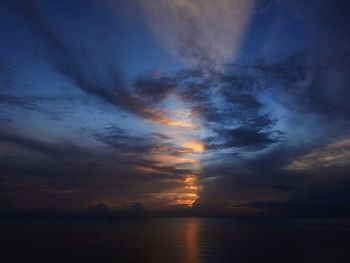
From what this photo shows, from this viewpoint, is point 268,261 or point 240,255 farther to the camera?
point 240,255

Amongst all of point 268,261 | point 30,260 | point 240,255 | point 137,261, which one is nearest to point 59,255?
point 30,260

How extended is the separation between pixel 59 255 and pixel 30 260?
846 centimetres

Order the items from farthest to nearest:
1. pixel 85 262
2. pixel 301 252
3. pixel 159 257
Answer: pixel 301 252 → pixel 159 257 → pixel 85 262

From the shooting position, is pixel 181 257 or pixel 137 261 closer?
pixel 137 261

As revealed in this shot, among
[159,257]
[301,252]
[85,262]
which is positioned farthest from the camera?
[301,252]

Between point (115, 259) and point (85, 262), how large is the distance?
7.18 m

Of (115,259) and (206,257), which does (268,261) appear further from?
(115,259)

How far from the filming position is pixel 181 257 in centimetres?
7450

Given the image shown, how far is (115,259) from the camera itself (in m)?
69.9

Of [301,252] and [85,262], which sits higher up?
[301,252]

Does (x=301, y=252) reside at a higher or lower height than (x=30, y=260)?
higher

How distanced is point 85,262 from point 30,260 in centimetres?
1308

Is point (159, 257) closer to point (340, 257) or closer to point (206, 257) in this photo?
point (206, 257)

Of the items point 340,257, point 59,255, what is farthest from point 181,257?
point 340,257
